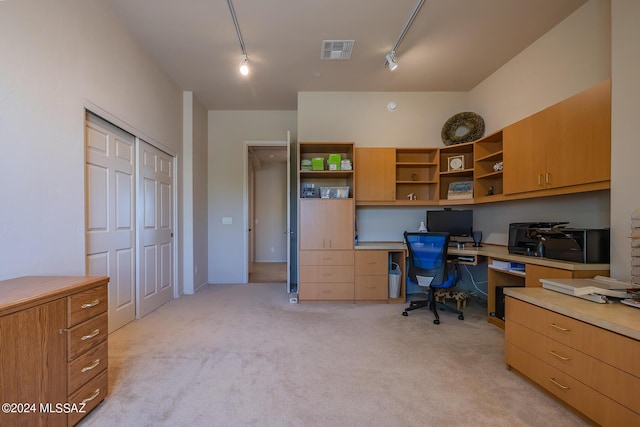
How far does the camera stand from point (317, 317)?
3.16 m

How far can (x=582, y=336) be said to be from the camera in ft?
4.81

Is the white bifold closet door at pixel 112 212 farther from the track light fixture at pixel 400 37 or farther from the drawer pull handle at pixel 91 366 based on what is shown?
the track light fixture at pixel 400 37

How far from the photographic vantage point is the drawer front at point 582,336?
1.25m

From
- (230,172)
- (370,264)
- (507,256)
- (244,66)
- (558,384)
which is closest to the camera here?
(558,384)

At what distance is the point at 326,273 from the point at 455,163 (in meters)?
2.35

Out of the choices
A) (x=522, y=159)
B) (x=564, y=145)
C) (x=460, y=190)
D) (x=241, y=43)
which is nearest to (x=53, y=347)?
(x=241, y=43)

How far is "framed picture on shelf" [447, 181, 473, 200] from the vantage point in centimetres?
368

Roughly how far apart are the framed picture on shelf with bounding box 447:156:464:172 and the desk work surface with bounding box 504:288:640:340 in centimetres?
223

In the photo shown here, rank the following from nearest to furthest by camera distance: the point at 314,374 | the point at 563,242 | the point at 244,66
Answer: the point at 314,374
the point at 563,242
the point at 244,66

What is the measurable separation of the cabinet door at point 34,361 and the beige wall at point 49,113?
635mm

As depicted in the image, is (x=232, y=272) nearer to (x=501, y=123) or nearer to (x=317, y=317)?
(x=317, y=317)


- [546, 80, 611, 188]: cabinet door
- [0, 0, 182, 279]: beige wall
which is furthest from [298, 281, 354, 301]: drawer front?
[546, 80, 611, 188]: cabinet door

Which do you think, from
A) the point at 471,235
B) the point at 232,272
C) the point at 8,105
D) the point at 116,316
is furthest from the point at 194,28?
the point at 471,235

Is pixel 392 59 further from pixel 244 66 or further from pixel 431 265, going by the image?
pixel 431 265
